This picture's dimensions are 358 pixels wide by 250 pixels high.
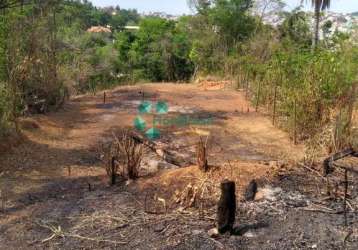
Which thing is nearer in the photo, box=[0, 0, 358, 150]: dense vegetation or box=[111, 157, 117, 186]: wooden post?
box=[111, 157, 117, 186]: wooden post

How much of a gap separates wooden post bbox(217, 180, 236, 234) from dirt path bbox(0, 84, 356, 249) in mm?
161

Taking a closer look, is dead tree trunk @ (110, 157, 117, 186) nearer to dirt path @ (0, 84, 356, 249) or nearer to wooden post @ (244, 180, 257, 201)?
dirt path @ (0, 84, 356, 249)

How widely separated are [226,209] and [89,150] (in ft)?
11.2

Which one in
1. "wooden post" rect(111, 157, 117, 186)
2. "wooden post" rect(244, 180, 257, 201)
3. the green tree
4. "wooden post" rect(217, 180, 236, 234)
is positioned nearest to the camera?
"wooden post" rect(217, 180, 236, 234)

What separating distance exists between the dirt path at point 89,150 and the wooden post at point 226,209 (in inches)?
6.3

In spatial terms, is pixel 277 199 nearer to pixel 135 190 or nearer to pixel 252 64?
pixel 135 190

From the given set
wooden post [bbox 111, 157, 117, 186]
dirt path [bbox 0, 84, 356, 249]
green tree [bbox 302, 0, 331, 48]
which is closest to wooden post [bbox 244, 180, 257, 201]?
dirt path [bbox 0, 84, 356, 249]

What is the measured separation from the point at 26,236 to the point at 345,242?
7.60 feet

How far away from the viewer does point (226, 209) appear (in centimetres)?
328

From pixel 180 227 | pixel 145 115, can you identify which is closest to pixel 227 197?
pixel 180 227

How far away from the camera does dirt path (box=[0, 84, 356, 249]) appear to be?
12.9ft

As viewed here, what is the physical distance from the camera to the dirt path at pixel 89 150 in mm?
3923

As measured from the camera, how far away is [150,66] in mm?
20391

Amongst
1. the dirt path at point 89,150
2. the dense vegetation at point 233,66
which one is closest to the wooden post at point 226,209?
the dirt path at point 89,150
